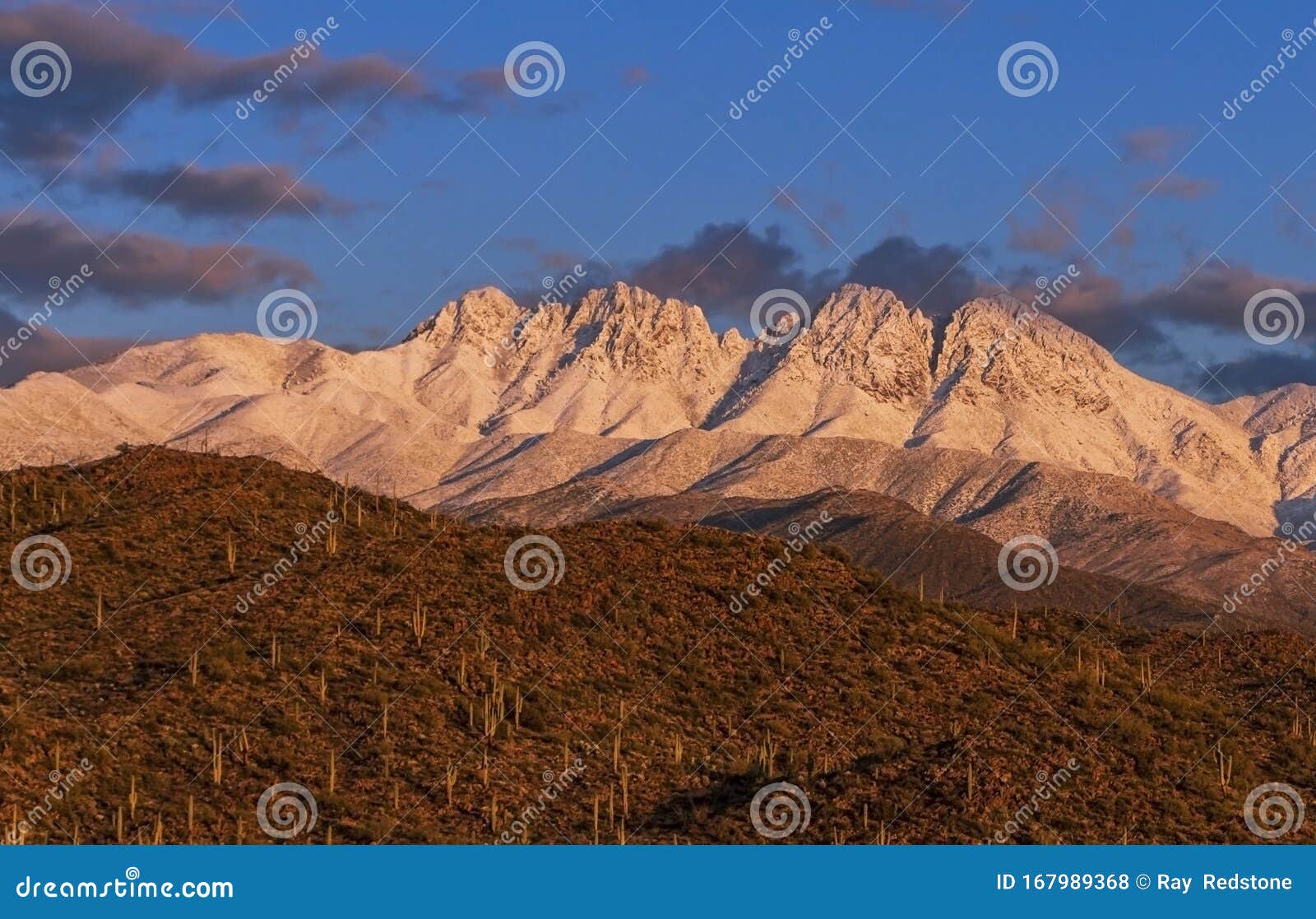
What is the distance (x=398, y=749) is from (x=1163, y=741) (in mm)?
15878

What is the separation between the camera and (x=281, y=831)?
3109 cm

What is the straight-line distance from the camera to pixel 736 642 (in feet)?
138

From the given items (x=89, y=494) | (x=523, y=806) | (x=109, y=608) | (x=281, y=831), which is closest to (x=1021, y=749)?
(x=523, y=806)

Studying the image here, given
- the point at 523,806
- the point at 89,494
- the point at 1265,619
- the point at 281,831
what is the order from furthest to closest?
the point at 1265,619
the point at 89,494
the point at 523,806
the point at 281,831

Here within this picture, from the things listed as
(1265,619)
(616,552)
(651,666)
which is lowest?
(651,666)

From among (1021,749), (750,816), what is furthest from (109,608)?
(1021,749)

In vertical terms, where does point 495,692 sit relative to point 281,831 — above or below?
above

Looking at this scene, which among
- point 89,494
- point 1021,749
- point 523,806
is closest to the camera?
point 523,806

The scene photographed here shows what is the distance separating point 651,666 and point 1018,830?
1080 cm

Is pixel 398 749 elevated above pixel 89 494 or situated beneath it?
situated beneath

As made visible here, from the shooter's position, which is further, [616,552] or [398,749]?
[616,552]

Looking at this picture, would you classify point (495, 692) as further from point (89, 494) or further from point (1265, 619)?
point (1265, 619)

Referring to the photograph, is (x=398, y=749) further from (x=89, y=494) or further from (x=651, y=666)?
(x=89, y=494)

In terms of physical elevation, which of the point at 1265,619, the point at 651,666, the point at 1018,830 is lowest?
the point at 1018,830
